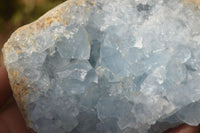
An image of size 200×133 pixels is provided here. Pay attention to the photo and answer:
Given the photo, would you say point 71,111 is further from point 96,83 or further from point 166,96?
point 166,96

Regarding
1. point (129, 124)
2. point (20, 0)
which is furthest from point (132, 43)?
point (20, 0)

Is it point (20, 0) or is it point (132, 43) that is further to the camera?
point (20, 0)

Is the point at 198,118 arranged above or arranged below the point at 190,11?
below

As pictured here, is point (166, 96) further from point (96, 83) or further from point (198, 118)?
point (96, 83)

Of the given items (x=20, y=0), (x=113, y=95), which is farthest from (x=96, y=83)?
(x=20, y=0)

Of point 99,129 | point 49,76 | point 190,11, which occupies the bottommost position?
point 99,129

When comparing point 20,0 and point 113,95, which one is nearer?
point 113,95
